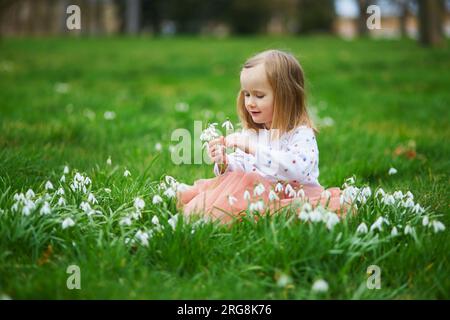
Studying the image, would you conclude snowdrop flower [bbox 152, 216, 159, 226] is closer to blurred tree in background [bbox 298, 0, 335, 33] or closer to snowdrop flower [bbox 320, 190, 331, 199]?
snowdrop flower [bbox 320, 190, 331, 199]

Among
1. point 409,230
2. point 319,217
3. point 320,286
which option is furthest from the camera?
point 409,230

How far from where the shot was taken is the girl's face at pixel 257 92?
3.76 metres

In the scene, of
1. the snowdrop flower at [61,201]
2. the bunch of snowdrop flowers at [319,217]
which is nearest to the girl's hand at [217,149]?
the bunch of snowdrop flowers at [319,217]

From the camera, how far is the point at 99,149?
5.82m

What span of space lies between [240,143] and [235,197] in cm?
37

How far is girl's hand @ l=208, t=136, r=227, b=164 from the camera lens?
3.66 metres

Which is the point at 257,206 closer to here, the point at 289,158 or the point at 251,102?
the point at 289,158

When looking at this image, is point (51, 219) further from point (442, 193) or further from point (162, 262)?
point (442, 193)

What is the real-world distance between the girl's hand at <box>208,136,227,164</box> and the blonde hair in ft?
1.31

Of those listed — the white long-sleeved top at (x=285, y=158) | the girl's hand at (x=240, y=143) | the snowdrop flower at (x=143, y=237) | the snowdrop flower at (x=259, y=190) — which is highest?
the girl's hand at (x=240, y=143)

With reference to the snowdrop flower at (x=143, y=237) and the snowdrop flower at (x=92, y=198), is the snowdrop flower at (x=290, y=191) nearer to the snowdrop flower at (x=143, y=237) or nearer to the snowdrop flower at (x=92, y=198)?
the snowdrop flower at (x=143, y=237)

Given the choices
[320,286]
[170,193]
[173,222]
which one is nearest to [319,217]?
[320,286]

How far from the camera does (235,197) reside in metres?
3.55
